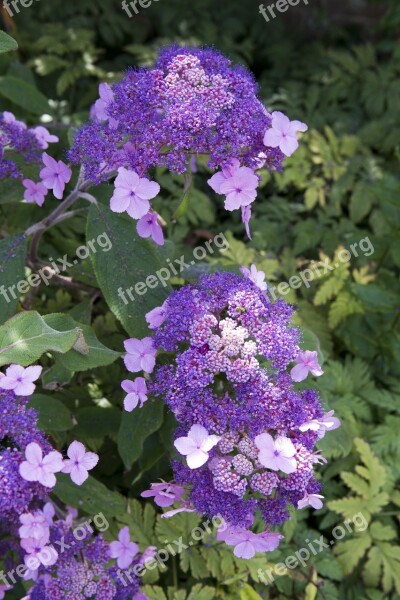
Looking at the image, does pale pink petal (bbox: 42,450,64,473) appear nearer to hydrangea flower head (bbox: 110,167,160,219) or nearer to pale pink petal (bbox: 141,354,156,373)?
pale pink petal (bbox: 141,354,156,373)

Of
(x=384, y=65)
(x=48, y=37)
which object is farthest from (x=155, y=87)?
(x=384, y=65)

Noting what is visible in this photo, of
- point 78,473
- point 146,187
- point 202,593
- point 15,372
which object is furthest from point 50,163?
point 202,593

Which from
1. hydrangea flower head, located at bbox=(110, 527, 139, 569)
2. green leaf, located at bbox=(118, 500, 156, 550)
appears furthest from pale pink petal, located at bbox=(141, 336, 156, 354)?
green leaf, located at bbox=(118, 500, 156, 550)

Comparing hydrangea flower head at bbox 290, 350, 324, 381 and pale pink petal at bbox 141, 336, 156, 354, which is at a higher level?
pale pink petal at bbox 141, 336, 156, 354

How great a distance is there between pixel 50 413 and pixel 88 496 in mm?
265

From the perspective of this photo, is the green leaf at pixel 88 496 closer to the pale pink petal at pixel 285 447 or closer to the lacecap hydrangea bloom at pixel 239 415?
the lacecap hydrangea bloom at pixel 239 415

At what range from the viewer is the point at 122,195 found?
1.75 metres

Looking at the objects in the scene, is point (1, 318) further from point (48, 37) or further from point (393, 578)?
point (48, 37)

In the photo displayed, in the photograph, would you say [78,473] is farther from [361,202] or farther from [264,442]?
[361,202]

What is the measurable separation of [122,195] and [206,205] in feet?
5.21

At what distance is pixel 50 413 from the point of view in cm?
214

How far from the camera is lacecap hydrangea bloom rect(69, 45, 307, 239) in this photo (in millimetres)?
1752

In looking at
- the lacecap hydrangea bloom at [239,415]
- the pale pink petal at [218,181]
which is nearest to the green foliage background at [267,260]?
the lacecap hydrangea bloom at [239,415]

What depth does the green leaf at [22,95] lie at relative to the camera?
2766 mm
